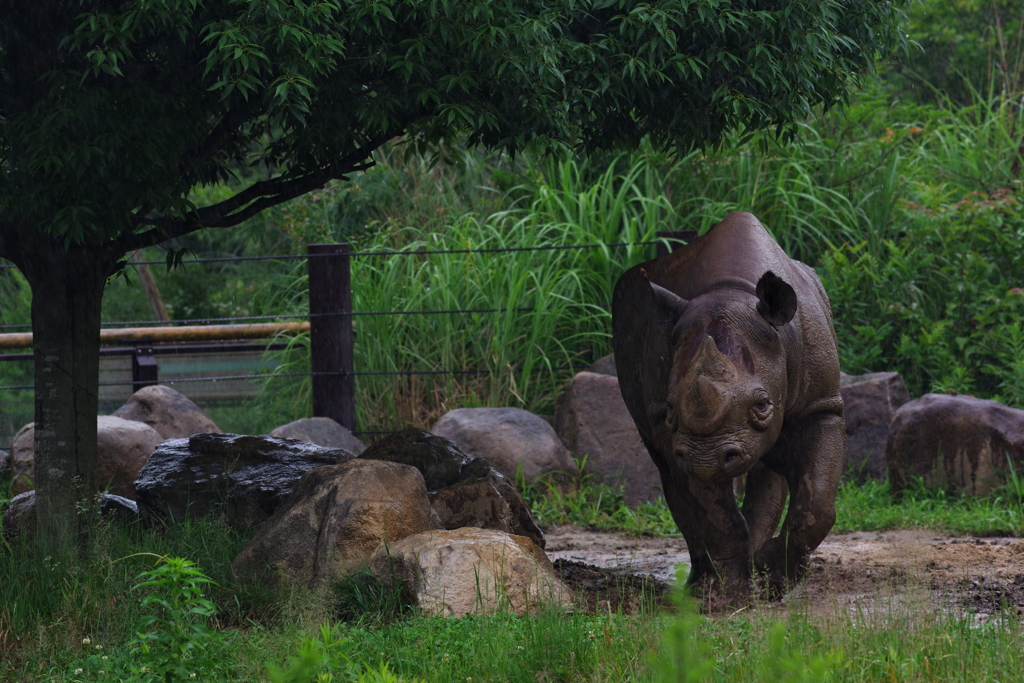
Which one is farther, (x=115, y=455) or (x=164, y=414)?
(x=164, y=414)

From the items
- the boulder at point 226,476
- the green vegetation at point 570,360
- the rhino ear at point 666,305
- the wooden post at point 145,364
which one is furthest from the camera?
the wooden post at point 145,364

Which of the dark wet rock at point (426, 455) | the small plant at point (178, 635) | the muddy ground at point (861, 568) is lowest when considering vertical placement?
the muddy ground at point (861, 568)

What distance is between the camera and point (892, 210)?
1095 centimetres

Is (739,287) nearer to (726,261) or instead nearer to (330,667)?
(726,261)

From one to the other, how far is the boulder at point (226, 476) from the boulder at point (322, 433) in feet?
5.95

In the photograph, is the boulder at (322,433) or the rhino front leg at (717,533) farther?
the boulder at (322,433)

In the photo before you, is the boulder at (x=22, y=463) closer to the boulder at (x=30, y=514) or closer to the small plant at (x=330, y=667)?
the boulder at (x=30, y=514)

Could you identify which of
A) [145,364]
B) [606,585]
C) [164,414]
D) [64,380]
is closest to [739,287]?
[606,585]

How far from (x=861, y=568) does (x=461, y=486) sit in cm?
223

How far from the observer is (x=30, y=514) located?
5910 millimetres

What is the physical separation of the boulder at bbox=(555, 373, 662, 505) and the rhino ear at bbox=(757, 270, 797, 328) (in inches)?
153

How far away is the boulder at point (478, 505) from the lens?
5.83 metres

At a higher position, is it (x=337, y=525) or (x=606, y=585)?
(x=337, y=525)

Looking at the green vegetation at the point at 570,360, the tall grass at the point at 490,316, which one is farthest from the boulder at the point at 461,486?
the tall grass at the point at 490,316
